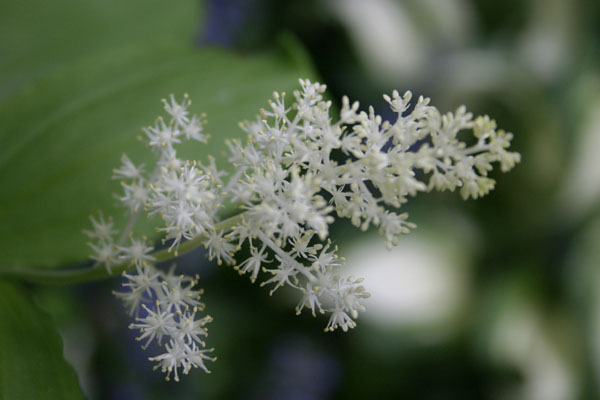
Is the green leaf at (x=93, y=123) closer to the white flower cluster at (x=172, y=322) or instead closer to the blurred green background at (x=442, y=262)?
the white flower cluster at (x=172, y=322)

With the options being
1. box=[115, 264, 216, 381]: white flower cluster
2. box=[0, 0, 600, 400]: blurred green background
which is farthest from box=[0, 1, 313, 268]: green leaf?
box=[0, 0, 600, 400]: blurred green background

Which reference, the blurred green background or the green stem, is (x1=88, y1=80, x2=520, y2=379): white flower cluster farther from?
the blurred green background

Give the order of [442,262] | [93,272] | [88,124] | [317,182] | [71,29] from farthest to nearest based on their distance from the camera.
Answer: [442,262] < [71,29] < [88,124] < [93,272] < [317,182]

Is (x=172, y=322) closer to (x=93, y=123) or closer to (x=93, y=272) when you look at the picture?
(x=93, y=272)

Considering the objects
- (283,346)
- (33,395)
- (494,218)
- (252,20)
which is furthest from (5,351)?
(494,218)

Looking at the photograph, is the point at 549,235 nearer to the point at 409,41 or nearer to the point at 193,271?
the point at 409,41

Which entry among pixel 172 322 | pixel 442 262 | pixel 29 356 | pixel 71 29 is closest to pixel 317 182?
pixel 172 322

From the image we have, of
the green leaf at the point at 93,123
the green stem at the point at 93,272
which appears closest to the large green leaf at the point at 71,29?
the green leaf at the point at 93,123
